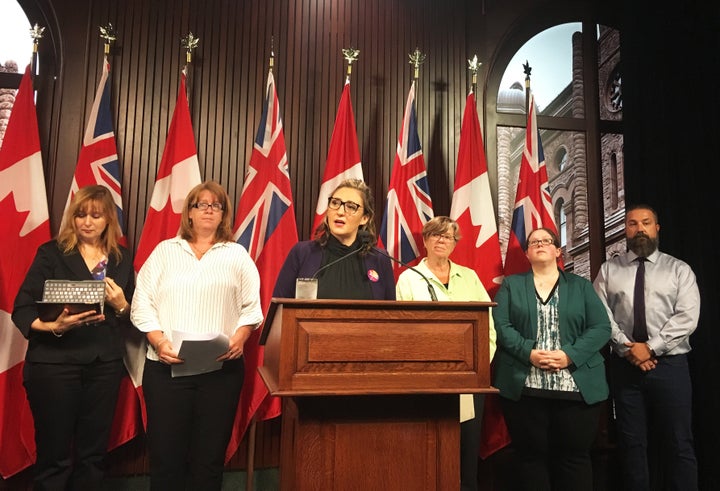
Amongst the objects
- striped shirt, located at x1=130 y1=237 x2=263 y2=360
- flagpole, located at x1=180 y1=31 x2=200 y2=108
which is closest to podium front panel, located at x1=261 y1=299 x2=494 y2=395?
striped shirt, located at x1=130 y1=237 x2=263 y2=360

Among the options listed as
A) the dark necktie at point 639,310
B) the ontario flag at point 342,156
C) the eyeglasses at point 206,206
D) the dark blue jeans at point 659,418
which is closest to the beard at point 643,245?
the dark necktie at point 639,310

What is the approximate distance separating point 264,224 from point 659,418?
2.24m

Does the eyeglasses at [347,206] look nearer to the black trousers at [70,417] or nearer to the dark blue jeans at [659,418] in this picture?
the black trousers at [70,417]

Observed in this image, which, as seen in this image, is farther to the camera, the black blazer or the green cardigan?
the green cardigan

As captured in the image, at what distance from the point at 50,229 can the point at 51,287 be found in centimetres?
122

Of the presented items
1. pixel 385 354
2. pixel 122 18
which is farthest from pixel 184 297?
pixel 122 18

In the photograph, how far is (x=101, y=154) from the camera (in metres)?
2.98

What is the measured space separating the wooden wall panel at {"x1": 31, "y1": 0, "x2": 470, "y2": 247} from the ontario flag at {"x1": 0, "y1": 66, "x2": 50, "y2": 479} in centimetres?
20

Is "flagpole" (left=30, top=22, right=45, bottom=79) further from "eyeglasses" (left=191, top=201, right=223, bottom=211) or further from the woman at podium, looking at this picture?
the woman at podium

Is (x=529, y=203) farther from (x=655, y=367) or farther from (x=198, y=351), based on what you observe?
(x=198, y=351)

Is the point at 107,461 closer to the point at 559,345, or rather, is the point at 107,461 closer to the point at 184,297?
the point at 184,297

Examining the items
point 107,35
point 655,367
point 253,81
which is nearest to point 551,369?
point 655,367

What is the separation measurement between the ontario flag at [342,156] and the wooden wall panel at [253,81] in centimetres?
19

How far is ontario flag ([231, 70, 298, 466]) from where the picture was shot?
288 cm
